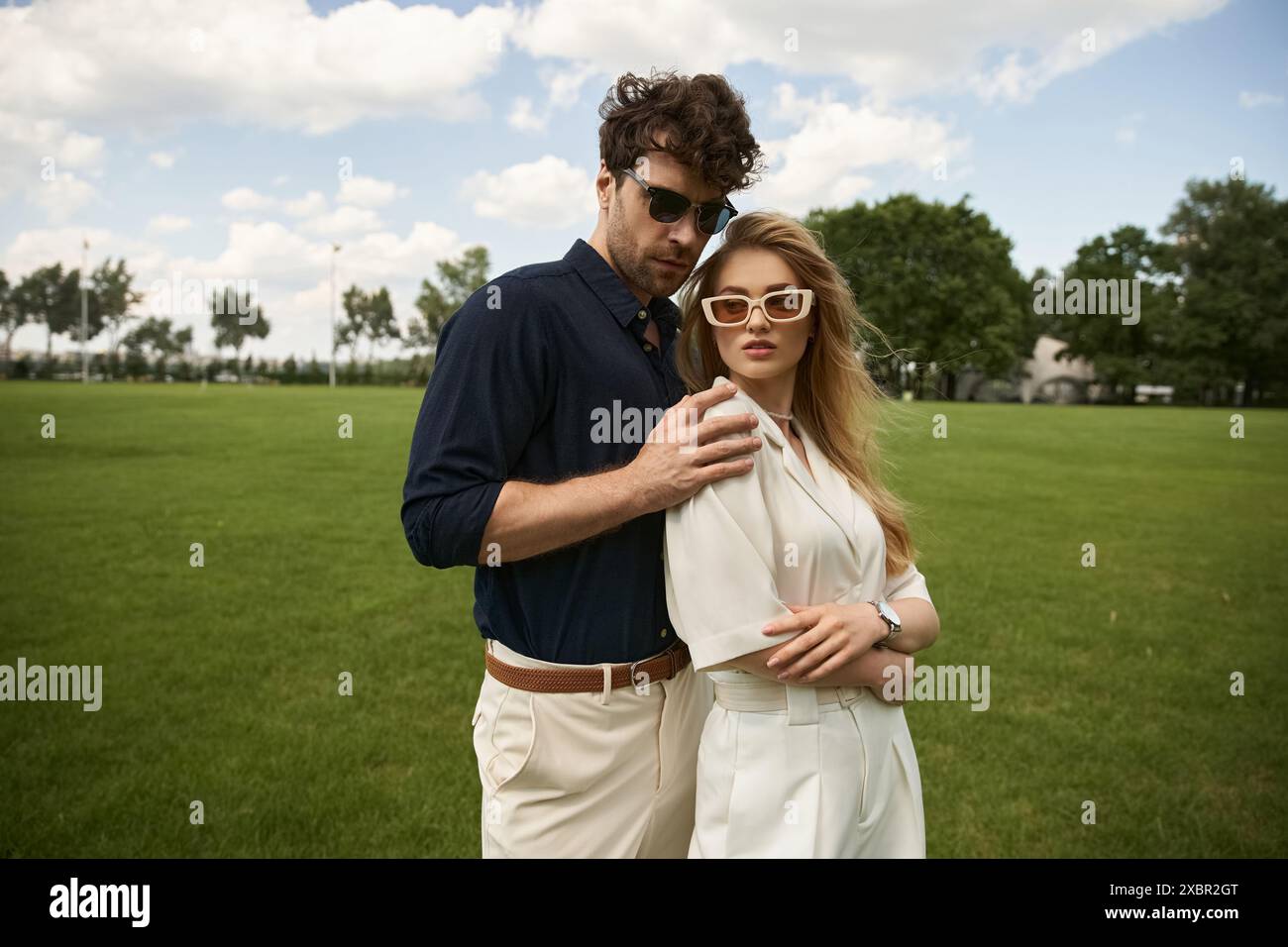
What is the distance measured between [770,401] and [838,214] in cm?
7513

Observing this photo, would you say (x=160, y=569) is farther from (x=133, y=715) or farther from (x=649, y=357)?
(x=649, y=357)

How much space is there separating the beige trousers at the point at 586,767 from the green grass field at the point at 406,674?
56.8 inches

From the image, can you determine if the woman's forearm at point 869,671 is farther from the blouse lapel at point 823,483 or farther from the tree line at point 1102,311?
the tree line at point 1102,311

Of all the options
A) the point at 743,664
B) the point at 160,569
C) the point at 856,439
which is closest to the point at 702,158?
the point at 856,439

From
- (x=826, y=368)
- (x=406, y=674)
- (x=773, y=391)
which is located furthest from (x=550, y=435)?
(x=406, y=674)

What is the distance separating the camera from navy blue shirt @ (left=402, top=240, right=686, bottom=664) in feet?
7.82

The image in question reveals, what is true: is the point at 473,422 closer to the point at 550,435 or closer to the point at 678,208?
the point at 550,435

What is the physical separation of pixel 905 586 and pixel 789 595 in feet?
1.83

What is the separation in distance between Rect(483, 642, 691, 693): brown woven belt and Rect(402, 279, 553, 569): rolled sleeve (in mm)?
446

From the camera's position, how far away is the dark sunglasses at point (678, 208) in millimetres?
2639

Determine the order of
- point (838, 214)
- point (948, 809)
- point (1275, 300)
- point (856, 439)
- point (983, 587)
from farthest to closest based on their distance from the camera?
point (838, 214) < point (1275, 300) < point (983, 587) < point (948, 809) < point (856, 439)

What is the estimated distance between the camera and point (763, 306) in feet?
8.31

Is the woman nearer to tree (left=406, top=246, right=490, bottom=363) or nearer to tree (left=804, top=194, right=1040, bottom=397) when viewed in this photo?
tree (left=804, top=194, right=1040, bottom=397)

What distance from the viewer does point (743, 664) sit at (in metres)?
2.31
